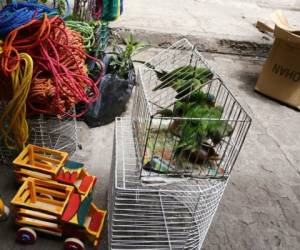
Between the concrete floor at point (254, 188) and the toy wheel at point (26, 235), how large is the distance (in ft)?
0.10

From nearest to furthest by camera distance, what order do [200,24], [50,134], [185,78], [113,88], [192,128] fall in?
1. [192,128]
2. [185,78]
3. [50,134]
4. [113,88]
5. [200,24]

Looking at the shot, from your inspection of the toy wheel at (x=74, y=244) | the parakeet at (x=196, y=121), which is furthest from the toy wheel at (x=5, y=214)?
the parakeet at (x=196, y=121)

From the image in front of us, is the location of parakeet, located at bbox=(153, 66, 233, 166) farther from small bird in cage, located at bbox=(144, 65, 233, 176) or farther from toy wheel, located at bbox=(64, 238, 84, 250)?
toy wheel, located at bbox=(64, 238, 84, 250)

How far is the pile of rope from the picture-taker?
119cm

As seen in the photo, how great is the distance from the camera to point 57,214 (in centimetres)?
113

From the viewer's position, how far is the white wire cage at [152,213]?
112cm

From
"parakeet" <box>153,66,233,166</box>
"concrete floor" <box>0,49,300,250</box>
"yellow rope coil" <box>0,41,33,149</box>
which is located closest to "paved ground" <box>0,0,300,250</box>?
"concrete floor" <box>0,49,300,250</box>

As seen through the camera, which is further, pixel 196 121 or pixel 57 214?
pixel 57 214

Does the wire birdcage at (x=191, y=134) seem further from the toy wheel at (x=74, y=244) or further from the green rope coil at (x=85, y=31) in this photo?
the green rope coil at (x=85, y=31)

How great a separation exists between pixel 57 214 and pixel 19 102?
46cm

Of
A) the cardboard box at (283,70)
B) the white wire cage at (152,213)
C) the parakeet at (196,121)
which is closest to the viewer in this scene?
the parakeet at (196,121)

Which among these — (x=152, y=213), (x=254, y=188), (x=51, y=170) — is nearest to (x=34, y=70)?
(x=51, y=170)

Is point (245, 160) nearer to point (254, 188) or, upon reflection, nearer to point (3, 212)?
point (254, 188)

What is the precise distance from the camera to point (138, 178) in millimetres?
980
